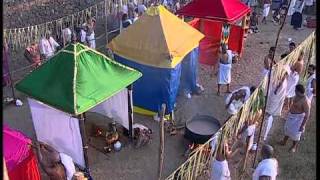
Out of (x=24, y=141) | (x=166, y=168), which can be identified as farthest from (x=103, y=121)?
(x=24, y=141)

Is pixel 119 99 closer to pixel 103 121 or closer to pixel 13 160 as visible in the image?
pixel 103 121

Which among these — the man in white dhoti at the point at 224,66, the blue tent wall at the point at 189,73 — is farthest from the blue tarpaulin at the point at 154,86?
the man in white dhoti at the point at 224,66

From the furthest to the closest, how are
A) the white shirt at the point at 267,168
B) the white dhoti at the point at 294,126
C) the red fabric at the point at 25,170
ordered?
the white dhoti at the point at 294,126, the red fabric at the point at 25,170, the white shirt at the point at 267,168

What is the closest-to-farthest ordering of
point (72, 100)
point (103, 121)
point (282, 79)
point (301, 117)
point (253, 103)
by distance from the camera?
point (72, 100) < point (253, 103) < point (301, 117) < point (282, 79) < point (103, 121)

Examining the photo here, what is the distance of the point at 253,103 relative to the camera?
25.3 ft

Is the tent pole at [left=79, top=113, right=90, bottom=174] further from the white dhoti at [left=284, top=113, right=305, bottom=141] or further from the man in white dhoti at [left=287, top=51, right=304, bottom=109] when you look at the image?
the man in white dhoti at [left=287, top=51, right=304, bottom=109]

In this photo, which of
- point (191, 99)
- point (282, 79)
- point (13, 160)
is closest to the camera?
point (13, 160)

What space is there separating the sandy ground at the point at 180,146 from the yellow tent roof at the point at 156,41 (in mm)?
1636

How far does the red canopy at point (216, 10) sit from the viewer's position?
1131 cm

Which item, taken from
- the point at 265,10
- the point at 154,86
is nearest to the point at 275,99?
the point at 154,86

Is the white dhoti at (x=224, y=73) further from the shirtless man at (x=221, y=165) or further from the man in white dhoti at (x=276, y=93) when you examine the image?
the shirtless man at (x=221, y=165)

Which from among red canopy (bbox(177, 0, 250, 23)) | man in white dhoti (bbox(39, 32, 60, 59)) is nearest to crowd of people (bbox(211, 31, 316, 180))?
red canopy (bbox(177, 0, 250, 23))

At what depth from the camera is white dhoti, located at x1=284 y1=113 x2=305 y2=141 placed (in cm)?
831

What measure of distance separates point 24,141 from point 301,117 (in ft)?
16.9
